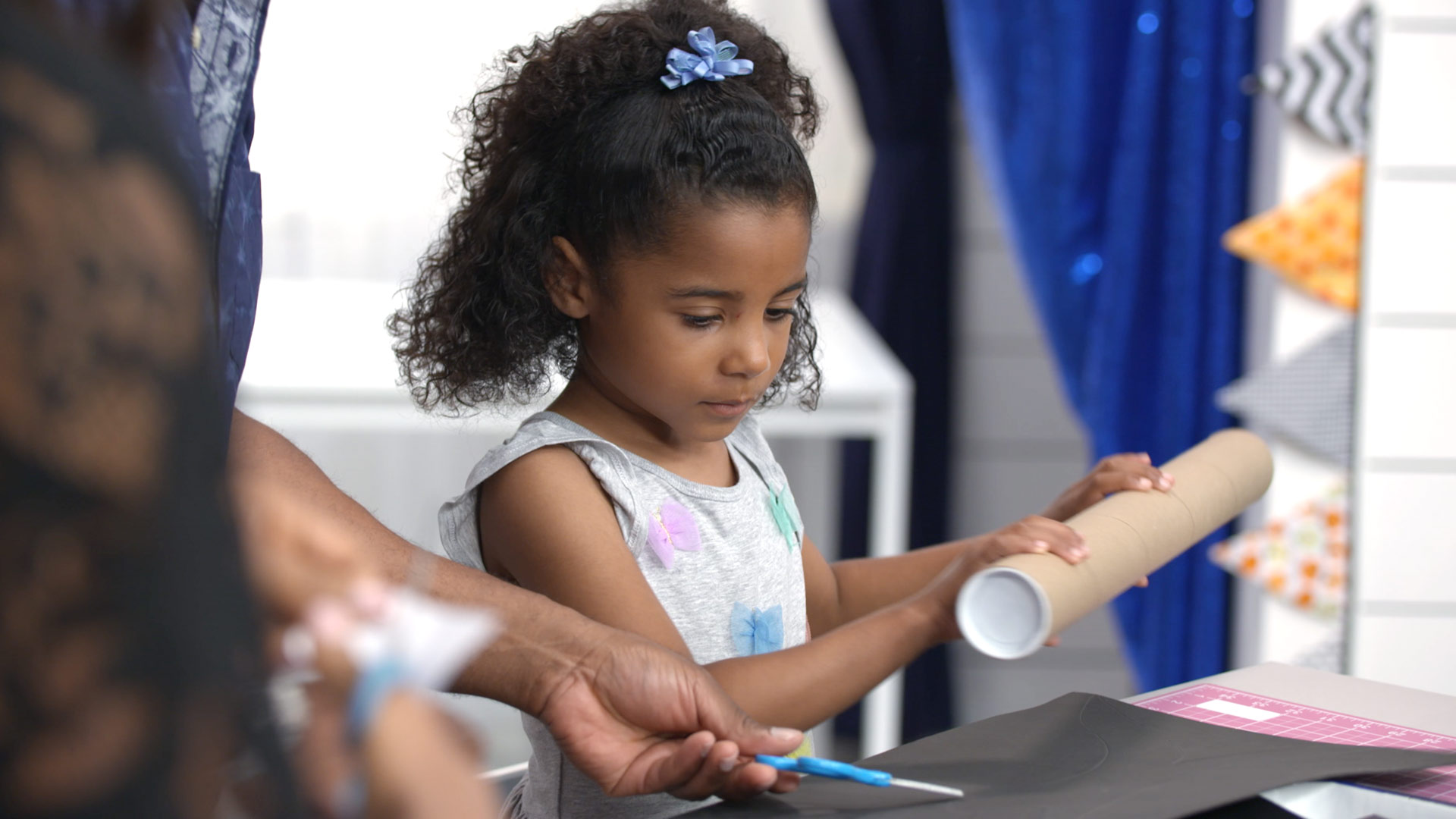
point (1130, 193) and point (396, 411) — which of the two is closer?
point (396, 411)

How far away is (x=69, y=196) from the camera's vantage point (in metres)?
0.24

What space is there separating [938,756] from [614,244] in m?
0.45

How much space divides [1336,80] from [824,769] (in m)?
1.71

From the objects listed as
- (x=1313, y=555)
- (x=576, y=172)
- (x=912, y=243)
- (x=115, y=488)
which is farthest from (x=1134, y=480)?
(x=912, y=243)

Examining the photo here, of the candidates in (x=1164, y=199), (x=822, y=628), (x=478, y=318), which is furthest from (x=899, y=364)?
(x=478, y=318)

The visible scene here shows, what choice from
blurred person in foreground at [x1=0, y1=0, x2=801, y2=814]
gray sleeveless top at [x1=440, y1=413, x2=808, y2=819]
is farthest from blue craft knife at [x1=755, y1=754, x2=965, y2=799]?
blurred person in foreground at [x1=0, y1=0, x2=801, y2=814]

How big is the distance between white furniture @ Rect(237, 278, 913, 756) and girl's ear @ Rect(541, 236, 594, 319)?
1.53 feet

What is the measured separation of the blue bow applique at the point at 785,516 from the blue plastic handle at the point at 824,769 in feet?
1.53

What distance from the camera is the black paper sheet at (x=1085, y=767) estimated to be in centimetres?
61

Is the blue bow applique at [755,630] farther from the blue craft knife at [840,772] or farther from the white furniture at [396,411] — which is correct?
the white furniture at [396,411]

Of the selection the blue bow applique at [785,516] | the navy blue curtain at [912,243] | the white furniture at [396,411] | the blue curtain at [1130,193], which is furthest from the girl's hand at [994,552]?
the navy blue curtain at [912,243]

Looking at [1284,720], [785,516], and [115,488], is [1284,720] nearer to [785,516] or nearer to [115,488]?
[785,516]

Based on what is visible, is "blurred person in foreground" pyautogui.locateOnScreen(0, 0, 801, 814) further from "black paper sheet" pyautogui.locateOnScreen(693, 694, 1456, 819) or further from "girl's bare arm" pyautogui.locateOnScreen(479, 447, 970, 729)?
"girl's bare arm" pyautogui.locateOnScreen(479, 447, 970, 729)

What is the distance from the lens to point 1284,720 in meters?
0.84
